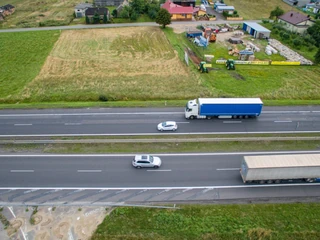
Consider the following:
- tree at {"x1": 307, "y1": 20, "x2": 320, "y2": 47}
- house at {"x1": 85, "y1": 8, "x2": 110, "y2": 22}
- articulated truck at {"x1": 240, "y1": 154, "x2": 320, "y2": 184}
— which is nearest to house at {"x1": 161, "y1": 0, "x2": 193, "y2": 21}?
house at {"x1": 85, "y1": 8, "x2": 110, "y2": 22}

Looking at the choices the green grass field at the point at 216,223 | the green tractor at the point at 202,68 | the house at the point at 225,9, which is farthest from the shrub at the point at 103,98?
the house at the point at 225,9

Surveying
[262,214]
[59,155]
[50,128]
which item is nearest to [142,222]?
[262,214]

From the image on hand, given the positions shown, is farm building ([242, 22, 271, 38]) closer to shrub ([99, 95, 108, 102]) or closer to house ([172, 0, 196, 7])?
house ([172, 0, 196, 7])

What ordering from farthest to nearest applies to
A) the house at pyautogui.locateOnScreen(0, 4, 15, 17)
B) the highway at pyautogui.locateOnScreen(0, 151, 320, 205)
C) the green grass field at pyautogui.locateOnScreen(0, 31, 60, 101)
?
the house at pyautogui.locateOnScreen(0, 4, 15, 17)
the green grass field at pyautogui.locateOnScreen(0, 31, 60, 101)
the highway at pyautogui.locateOnScreen(0, 151, 320, 205)

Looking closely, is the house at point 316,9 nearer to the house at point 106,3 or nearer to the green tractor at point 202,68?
the green tractor at point 202,68

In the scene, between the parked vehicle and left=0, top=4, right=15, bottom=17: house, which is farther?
left=0, top=4, right=15, bottom=17: house

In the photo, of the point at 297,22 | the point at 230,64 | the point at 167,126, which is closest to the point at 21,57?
the point at 167,126

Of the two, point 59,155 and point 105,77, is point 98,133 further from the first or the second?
point 105,77
